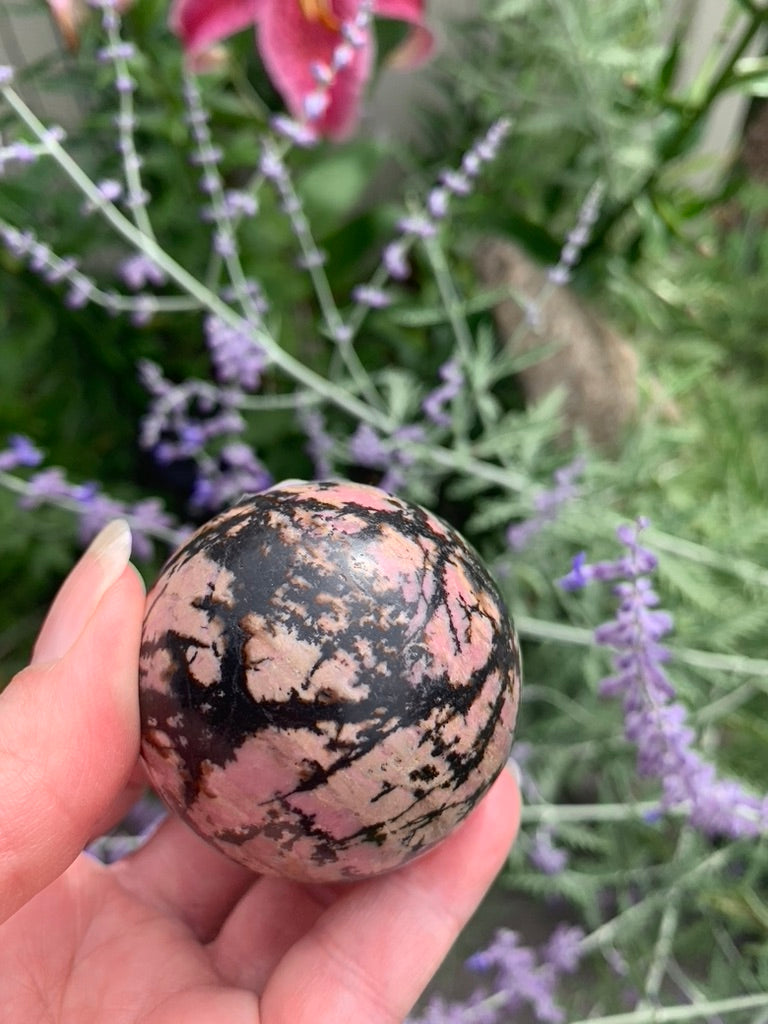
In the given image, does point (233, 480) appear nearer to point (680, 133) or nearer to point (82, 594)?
point (82, 594)

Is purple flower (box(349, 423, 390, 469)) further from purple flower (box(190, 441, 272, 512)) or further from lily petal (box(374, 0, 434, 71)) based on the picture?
lily petal (box(374, 0, 434, 71))

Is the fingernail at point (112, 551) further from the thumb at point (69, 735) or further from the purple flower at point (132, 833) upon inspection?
the purple flower at point (132, 833)

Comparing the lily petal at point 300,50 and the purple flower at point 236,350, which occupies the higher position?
the lily petal at point 300,50

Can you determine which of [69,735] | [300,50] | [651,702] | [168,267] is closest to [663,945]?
[651,702]

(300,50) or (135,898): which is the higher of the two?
(300,50)

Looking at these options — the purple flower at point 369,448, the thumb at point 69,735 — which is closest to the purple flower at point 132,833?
the thumb at point 69,735

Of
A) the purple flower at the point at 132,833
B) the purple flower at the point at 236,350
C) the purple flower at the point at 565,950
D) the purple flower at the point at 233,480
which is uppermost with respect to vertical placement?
the purple flower at the point at 236,350

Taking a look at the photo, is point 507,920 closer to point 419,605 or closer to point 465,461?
point 465,461
